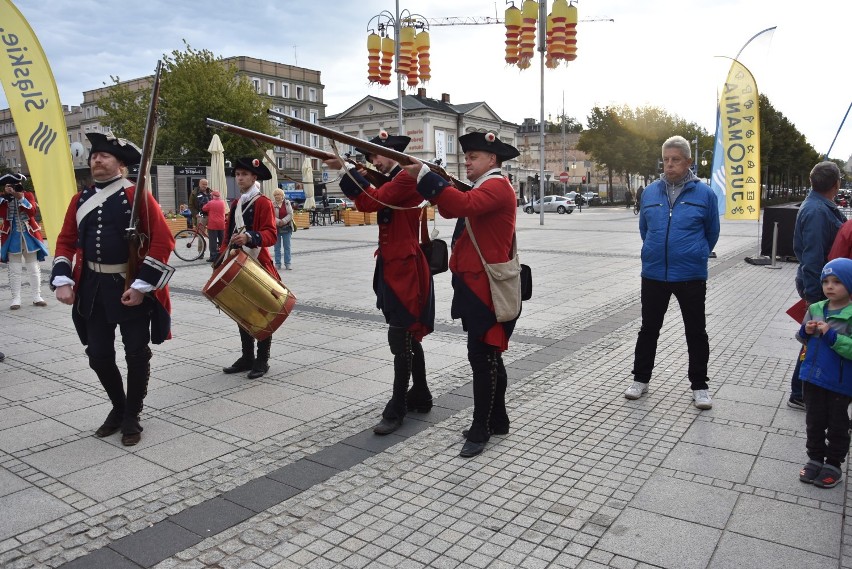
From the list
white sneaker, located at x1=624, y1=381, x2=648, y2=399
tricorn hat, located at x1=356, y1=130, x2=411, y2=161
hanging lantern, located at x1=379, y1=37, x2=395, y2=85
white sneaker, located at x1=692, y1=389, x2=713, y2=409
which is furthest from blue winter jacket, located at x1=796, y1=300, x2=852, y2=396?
hanging lantern, located at x1=379, y1=37, x2=395, y2=85

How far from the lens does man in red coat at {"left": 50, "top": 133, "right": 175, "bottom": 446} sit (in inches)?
178

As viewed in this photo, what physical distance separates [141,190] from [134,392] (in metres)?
1.35

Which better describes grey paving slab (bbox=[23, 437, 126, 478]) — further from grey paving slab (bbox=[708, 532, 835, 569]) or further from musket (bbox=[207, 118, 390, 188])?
grey paving slab (bbox=[708, 532, 835, 569])

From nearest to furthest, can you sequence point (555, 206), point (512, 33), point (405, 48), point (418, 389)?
point (418, 389), point (512, 33), point (405, 48), point (555, 206)

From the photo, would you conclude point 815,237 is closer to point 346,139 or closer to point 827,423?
point 827,423

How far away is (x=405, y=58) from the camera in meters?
21.6

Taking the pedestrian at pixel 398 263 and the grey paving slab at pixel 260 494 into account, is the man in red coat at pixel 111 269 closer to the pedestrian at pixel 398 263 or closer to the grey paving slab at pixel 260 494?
the grey paving slab at pixel 260 494

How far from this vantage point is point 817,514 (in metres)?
3.55

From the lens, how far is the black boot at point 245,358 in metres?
6.38

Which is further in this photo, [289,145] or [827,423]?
[289,145]

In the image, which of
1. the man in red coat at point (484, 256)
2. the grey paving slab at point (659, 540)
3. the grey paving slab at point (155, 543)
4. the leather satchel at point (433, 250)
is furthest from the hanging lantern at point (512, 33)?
the grey paving slab at point (155, 543)

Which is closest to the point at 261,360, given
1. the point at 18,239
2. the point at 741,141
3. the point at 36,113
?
the point at 36,113

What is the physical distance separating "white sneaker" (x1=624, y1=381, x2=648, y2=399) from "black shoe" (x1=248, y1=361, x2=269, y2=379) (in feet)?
10.3

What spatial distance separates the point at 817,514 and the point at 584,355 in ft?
11.4
